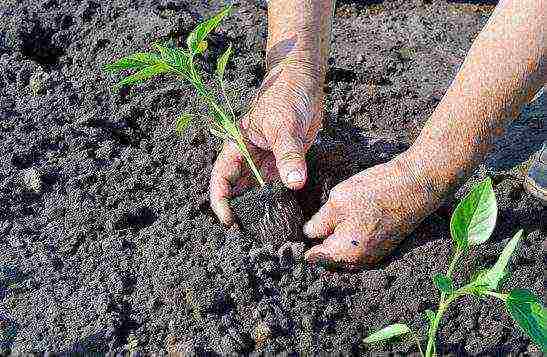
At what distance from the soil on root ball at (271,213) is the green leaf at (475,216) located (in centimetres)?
59

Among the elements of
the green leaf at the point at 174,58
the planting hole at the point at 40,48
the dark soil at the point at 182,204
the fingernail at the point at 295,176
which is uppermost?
the green leaf at the point at 174,58

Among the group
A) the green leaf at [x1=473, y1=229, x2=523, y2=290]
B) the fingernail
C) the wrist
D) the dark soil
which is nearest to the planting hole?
the dark soil

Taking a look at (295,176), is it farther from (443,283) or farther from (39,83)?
(39,83)

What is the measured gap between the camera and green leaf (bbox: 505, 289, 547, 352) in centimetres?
144

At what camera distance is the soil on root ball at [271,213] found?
2.12 meters

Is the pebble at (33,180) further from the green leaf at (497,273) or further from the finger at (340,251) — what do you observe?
the green leaf at (497,273)

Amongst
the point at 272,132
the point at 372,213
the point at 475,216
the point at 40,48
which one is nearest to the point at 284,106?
the point at 272,132

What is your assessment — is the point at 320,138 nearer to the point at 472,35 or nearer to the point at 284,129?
the point at 284,129

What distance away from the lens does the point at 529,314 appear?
1.47 meters

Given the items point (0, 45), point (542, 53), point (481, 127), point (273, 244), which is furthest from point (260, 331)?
point (0, 45)

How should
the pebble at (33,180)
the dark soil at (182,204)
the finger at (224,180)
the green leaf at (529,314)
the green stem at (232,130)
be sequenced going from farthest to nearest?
the pebble at (33,180) < the finger at (224,180) < the green stem at (232,130) < the dark soil at (182,204) < the green leaf at (529,314)

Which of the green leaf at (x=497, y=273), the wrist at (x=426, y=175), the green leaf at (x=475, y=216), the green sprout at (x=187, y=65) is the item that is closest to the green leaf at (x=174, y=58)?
the green sprout at (x=187, y=65)

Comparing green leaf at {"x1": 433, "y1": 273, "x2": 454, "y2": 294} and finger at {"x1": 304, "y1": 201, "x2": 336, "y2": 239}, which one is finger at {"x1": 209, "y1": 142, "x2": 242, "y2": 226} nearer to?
finger at {"x1": 304, "y1": 201, "x2": 336, "y2": 239}

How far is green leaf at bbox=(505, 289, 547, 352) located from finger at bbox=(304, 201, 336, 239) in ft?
2.29
